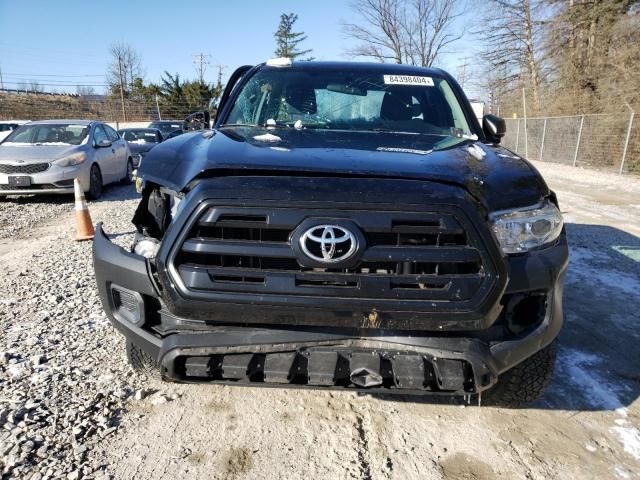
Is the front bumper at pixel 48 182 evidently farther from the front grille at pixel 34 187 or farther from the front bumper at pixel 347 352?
the front bumper at pixel 347 352

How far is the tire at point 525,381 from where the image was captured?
2438 mm

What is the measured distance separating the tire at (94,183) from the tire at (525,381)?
9049 mm

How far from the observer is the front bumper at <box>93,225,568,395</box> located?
6.71 ft

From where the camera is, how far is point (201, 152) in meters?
2.34

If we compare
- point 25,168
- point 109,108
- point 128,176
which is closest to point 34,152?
point 25,168

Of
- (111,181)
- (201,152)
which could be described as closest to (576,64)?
(111,181)

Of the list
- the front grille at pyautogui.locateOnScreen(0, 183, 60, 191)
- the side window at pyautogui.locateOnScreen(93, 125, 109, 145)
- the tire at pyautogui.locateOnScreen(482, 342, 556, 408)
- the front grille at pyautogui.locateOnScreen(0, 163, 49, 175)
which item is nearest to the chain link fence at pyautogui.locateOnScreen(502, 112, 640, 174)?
the side window at pyautogui.locateOnScreen(93, 125, 109, 145)

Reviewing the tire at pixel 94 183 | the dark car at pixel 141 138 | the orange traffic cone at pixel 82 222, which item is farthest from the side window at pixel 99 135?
Answer: the orange traffic cone at pixel 82 222

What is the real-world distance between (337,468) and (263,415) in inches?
22.2

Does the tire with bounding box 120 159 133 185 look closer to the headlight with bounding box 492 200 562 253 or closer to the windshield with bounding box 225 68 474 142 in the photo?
the windshield with bounding box 225 68 474 142

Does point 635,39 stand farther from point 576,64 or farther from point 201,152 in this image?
point 201,152

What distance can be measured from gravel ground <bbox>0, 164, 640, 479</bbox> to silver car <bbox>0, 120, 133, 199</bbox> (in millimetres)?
5740

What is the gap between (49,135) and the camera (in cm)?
989

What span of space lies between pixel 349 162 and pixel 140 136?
51.9ft
